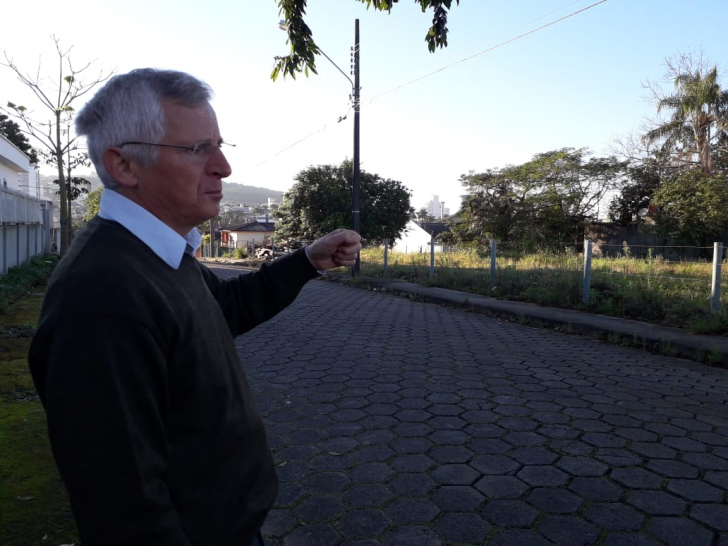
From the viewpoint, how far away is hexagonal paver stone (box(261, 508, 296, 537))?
2.49 m

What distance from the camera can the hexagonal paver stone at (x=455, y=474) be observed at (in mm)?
2968

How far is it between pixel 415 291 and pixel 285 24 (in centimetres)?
863

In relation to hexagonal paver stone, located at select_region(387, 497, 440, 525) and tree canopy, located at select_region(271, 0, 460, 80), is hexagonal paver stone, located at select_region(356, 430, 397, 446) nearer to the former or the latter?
hexagonal paver stone, located at select_region(387, 497, 440, 525)

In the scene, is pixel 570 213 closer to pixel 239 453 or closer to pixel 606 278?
pixel 606 278

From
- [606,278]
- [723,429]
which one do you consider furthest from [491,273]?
[723,429]

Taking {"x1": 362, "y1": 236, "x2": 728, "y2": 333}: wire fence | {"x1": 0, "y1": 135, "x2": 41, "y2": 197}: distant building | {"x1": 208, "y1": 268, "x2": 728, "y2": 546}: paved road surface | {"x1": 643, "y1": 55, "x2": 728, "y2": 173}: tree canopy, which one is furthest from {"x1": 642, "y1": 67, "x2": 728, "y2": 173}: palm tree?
{"x1": 0, "y1": 135, "x2": 41, "y2": 197}: distant building

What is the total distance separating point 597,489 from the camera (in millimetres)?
2861

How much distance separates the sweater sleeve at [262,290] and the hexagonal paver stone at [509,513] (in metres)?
1.59

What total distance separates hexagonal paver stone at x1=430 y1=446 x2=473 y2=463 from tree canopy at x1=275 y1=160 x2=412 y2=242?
21520mm

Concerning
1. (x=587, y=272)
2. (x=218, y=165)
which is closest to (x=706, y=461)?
(x=218, y=165)

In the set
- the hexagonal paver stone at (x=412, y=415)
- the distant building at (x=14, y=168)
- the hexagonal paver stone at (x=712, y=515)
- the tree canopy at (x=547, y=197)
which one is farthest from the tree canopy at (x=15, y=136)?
the hexagonal paver stone at (x=712, y=515)

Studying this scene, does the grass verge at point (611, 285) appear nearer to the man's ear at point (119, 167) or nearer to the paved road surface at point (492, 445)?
the paved road surface at point (492, 445)

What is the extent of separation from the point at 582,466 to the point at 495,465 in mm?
511

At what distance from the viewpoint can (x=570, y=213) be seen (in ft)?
86.3
